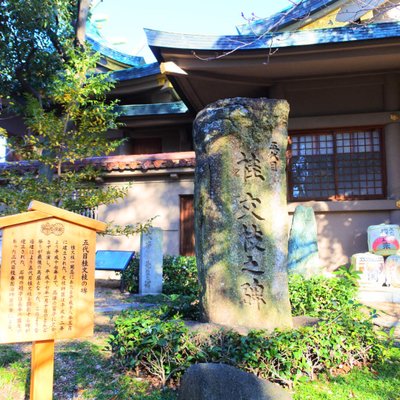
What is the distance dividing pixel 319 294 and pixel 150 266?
389 cm

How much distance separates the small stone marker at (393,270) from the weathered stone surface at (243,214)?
4495 millimetres

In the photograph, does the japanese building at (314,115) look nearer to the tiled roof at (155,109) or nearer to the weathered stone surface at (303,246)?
the tiled roof at (155,109)

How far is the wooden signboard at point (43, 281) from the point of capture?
2658mm

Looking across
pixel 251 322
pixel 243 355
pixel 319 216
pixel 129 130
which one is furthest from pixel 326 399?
pixel 129 130

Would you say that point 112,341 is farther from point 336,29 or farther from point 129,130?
point 129,130

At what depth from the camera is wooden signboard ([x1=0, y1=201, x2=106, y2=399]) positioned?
2.66 metres

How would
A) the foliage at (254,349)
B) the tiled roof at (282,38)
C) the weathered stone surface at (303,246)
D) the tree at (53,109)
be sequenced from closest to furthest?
the foliage at (254,349) < the tree at (53,109) < the tiled roof at (282,38) < the weathered stone surface at (303,246)

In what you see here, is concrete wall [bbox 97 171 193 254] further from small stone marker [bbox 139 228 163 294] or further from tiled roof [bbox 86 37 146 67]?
tiled roof [bbox 86 37 146 67]

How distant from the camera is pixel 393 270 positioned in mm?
7676

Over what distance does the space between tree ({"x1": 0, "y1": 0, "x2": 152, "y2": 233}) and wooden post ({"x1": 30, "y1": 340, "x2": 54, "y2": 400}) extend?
438 cm

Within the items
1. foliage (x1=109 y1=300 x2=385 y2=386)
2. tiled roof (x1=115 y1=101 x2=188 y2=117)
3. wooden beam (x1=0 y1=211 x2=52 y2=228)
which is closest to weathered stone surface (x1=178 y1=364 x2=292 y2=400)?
foliage (x1=109 y1=300 x2=385 y2=386)

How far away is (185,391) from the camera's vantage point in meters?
2.82

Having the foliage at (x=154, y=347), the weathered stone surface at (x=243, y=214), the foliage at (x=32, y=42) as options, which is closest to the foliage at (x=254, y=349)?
the foliage at (x=154, y=347)

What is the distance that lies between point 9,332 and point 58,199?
180 inches
